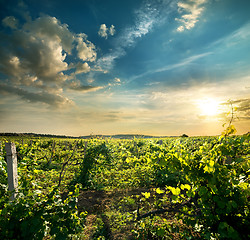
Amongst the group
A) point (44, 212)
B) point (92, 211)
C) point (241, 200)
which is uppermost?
point (241, 200)

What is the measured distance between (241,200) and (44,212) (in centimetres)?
289

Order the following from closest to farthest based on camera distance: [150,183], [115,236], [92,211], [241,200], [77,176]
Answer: [241,200] → [115,236] → [92,211] → [150,183] → [77,176]

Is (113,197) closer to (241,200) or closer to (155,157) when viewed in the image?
(155,157)

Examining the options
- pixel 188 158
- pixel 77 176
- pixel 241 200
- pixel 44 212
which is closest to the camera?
pixel 241 200

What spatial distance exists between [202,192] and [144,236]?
211 centimetres

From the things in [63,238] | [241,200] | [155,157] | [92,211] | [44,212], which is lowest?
[92,211]

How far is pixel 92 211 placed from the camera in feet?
17.1

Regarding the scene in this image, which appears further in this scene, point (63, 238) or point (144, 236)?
point (144, 236)

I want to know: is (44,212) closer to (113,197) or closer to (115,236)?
(115,236)

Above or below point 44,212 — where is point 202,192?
above

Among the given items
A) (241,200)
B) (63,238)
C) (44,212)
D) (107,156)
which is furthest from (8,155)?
(107,156)

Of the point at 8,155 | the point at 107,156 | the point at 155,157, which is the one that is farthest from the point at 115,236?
the point at 107,156

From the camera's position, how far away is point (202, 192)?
2160mm

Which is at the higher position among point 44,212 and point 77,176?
point 44,212
